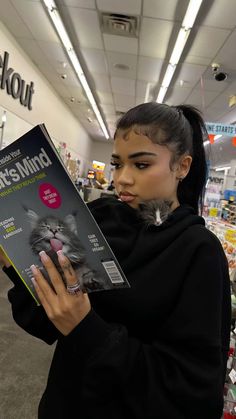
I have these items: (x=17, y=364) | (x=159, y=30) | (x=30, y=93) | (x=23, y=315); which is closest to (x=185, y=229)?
(x=23, y=315)

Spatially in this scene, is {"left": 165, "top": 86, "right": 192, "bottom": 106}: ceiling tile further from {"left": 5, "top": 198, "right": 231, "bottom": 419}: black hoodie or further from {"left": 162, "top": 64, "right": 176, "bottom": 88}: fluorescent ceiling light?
{"left": 5, "top": 198, "right": 231, "bottom": 419}: black hoodie

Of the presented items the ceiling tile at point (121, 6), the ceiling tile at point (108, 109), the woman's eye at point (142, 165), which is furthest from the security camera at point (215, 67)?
the woman's eye at point (142, 165)

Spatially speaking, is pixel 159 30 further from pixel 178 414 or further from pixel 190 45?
pixel 178 414

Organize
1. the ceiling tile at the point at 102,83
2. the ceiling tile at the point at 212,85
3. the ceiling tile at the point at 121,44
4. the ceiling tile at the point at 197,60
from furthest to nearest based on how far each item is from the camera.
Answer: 1. the ceiling tile at the point at 102,83
2. the ceiling tile at the point at 212,85
3. the ceiling tile at the point at 197,60
4. the ceiling tile at the point at 121,44

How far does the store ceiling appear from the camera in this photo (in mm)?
3951

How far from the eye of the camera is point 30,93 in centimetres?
641

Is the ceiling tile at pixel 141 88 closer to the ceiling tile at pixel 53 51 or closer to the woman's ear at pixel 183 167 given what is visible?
the ceiling tile at pixel 53 51

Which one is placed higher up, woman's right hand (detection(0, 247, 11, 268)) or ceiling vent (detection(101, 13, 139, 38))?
ceiling vent (detection(101, 13, 139, 38))

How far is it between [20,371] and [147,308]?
2270 mm

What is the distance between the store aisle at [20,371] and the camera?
7.13 feet

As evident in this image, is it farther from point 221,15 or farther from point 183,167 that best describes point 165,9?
point 183,167

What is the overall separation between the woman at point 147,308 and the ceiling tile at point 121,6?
11.9 ft

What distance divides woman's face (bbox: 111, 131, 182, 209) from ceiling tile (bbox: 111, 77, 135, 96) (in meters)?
6.40

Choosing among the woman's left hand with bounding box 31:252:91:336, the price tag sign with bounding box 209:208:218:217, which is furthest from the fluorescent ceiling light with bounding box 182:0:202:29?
the woman's left hand with bounding box 31:252:91:336
